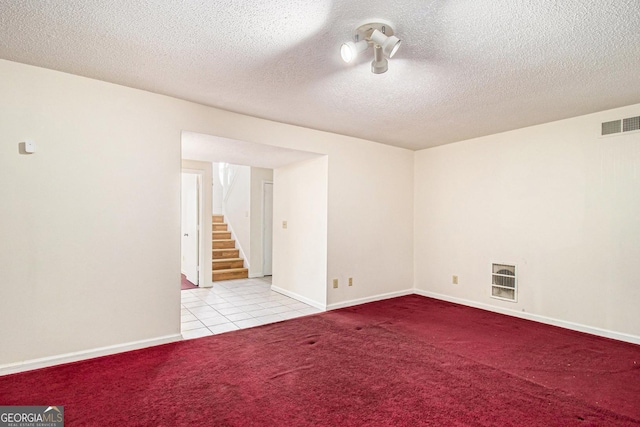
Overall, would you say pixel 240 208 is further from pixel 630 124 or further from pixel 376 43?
pixel 630 124

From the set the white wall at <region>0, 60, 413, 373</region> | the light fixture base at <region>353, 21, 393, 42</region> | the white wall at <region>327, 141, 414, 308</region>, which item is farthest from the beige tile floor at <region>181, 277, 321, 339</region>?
the light fixture base at <region>353, 21, 393, 42</region>

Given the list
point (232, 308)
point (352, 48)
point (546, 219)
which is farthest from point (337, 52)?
point (232, 308)

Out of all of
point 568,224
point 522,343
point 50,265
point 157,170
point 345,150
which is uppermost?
point 345,150

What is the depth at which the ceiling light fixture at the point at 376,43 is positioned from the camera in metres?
1.90

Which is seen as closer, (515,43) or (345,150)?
(515,43)

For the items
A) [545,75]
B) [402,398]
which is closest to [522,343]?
[402,398]

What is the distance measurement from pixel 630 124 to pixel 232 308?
16.3ft

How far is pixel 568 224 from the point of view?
3.69 metres

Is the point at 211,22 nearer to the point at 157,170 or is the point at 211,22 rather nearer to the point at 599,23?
the point at 157,170

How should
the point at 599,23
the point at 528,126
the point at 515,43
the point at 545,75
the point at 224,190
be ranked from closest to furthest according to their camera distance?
the point at 599,23, the point at 515,43, the point at 545,75, the point at 528,126, the point at 224,190

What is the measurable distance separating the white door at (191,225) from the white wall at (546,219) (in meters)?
3.95

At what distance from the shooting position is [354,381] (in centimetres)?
244

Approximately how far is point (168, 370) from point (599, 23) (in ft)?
12.4

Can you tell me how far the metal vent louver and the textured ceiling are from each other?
18 cm
